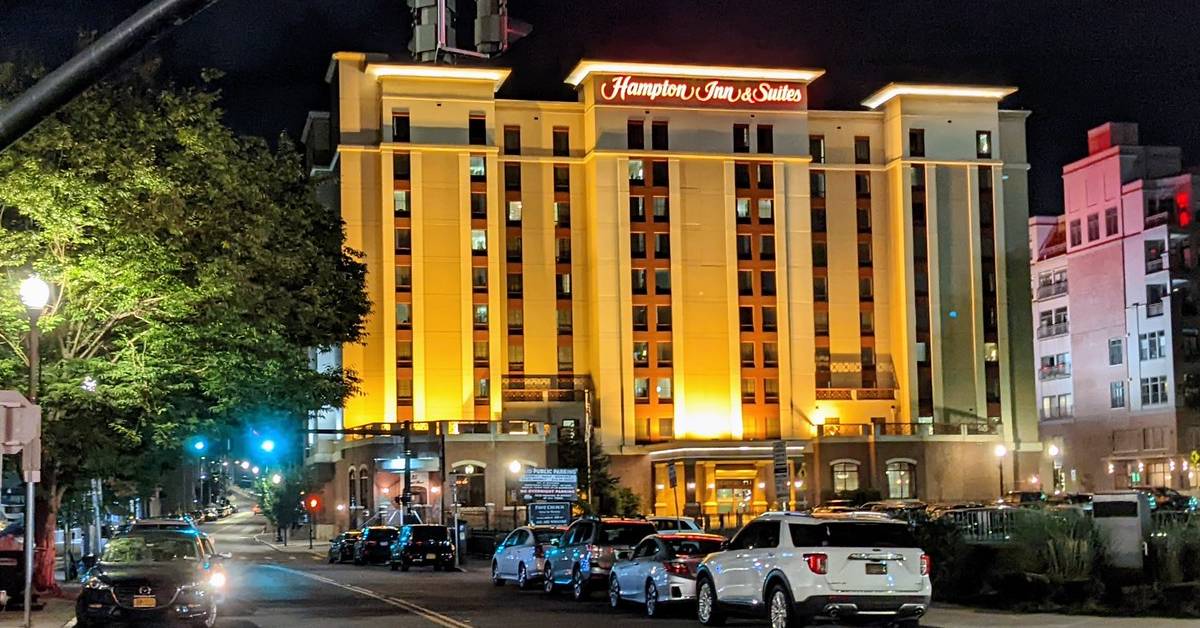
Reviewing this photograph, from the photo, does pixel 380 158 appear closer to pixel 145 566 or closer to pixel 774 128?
pixel 774 128

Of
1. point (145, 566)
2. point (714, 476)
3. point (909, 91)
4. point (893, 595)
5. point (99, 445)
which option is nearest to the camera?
point (893, 595)

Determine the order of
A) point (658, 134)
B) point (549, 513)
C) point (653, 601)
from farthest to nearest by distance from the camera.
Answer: point (658, 134), point (549, 513), point (653, 601)

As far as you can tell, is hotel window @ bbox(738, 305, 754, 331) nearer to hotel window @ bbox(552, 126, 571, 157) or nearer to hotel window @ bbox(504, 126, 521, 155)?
hotel window @ bbox(552, 126, 571, 157)

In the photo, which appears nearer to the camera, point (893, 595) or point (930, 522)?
point (893, 595)

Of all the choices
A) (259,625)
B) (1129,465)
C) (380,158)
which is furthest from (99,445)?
(1129,465)

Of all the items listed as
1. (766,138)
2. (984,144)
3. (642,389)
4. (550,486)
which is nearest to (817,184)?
(766,138)

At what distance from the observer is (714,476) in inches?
3632

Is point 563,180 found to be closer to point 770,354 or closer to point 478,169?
point 478,169

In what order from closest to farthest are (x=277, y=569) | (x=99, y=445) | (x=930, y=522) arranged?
(x=930, y=522), (x=99, y=445), (x=277, y=569)

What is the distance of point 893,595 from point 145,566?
12020mm

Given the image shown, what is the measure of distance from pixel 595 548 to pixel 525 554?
5784mm

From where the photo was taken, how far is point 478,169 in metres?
94.1

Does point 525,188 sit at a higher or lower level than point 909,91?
lower

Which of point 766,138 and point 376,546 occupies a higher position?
point 766,138
